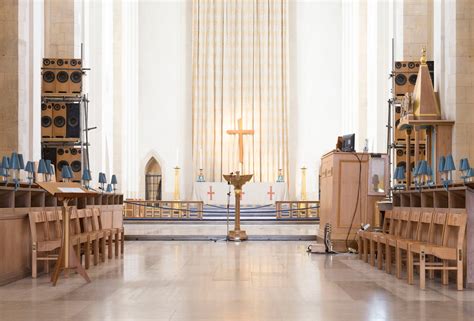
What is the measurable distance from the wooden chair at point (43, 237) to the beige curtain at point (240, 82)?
16.4m

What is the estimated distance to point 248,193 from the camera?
23.1 m

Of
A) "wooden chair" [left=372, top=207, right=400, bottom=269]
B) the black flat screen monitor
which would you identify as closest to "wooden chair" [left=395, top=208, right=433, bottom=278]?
"wooden chair" [left=372, top=207, right=400, bottom=269]

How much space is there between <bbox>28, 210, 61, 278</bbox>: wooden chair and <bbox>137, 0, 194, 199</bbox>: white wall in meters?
16.3

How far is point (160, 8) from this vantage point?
2544 centimetres

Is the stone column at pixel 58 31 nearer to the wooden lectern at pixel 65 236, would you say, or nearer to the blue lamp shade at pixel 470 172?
the wooden lectern at pixel 65 236

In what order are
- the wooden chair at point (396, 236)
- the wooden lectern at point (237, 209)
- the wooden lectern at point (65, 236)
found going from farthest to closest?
the wooden lectern at point (237, 209)
the wooden chair at point (396, 236)
the wooden lectern at point (65, 236)

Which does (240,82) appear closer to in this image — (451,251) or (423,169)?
(423,169)

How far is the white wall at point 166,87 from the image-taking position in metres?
25.2

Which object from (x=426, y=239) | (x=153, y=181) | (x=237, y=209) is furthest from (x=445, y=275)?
(x=153, y=181)

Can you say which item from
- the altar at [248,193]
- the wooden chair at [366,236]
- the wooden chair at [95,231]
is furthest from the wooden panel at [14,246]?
the altar at [248,193]

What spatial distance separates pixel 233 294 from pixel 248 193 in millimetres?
16759

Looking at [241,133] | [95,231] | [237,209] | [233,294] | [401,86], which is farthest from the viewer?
[241,133]

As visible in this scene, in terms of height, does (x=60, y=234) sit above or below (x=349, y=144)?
below

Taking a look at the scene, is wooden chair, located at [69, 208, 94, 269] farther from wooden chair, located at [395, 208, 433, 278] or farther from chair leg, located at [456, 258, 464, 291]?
chair leg, located at [456, 258, 464, 291]
